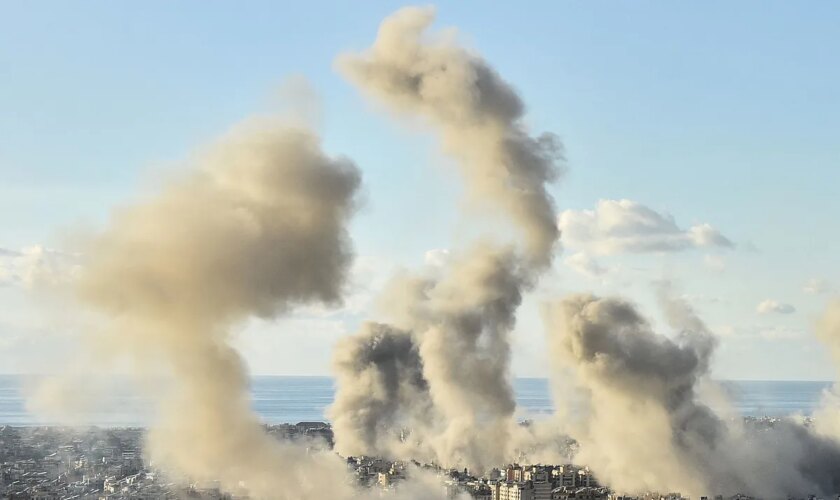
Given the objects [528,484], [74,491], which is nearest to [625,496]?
[528,484]

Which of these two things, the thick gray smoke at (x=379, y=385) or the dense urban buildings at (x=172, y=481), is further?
the thick gray smoke at (x=379, y=385)

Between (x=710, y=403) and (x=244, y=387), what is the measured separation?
43.0m

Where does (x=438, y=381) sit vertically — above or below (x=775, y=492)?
above

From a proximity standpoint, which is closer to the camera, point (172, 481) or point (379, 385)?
point (172, 481)

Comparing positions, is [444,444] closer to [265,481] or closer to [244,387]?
[265,481]

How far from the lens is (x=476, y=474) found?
216ft

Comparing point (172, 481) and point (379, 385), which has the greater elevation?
point (379, 385)

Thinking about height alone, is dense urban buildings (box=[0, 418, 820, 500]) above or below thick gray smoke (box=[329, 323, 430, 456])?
below

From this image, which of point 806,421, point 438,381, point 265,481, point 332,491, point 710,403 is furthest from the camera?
point 806,421

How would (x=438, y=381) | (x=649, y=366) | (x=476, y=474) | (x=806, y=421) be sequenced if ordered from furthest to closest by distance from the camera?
(x=806, y=421) → (x=438, y=381) → (x=476, y=474) → (x=649, y=366)

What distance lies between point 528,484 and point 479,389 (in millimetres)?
12041

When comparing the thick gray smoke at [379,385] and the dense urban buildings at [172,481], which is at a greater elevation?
the thick gray smoke at [379,385]

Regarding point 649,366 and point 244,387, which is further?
point 649,366

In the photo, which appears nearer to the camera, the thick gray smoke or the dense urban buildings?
the dense urban buildings
